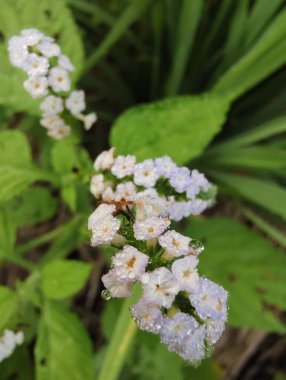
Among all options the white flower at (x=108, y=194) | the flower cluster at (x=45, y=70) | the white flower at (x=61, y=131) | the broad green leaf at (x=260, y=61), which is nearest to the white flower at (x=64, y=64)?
the flower cluster at (x=45, y=70)

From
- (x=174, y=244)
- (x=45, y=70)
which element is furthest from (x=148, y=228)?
(x=45, y=70)

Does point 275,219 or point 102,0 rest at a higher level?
point 102,0

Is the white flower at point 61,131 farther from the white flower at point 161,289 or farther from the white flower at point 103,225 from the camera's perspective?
the white flower at point 161,289

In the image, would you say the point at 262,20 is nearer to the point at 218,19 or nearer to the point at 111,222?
the point at 218,19

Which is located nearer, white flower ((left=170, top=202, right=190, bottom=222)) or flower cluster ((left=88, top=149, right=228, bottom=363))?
flower cluster ((left=88, top=149, right=228, bottom=363))

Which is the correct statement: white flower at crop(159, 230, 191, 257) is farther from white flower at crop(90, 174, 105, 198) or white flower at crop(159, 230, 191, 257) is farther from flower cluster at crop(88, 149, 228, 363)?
white flower at crop(90, 174, 105, 198)

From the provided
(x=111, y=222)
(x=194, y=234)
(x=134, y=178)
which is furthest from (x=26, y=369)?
(x=111, y=222)

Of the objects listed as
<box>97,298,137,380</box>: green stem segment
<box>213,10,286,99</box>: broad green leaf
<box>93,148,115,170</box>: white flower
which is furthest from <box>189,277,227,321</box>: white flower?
<box>213,10,286,99</box>: broad green leaf

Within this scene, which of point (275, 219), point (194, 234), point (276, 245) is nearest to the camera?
point (194, 234)
